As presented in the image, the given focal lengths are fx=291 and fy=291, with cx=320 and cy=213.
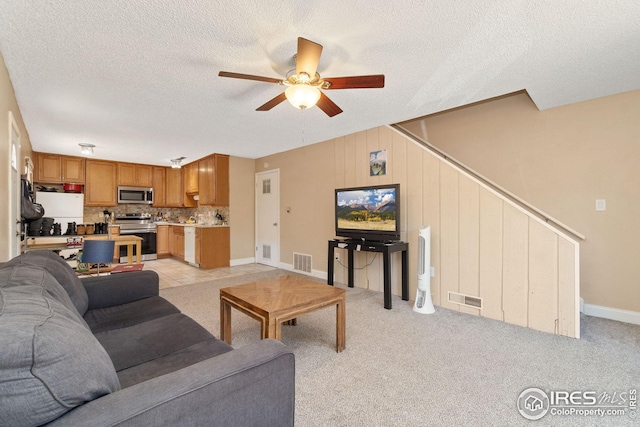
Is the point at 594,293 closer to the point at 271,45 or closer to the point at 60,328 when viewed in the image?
the point at 271,45

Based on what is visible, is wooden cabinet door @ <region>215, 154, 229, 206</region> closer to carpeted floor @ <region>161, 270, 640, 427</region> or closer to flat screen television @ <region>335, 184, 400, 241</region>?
flat screen television @ <region>335, 184, 400, 241</region>

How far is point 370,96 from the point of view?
10.1 ft

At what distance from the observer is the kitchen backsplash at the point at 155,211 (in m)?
6.61

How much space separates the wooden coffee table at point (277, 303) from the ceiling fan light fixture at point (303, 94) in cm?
151

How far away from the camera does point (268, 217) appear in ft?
20.4

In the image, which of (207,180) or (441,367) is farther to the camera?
(207,180)

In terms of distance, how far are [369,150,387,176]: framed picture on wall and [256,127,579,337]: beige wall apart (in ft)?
0.24

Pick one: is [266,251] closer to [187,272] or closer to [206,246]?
[206,246]

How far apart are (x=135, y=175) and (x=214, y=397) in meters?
7.39

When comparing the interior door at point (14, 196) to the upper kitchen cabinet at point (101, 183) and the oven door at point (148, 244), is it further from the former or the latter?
the oven door at point (148, 244)

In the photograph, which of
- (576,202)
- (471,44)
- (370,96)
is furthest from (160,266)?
(576,202)

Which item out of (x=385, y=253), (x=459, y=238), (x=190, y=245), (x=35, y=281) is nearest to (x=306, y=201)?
(x=385, y=253)

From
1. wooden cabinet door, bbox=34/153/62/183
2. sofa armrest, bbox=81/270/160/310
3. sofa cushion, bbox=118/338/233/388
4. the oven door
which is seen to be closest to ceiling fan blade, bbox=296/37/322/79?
sofa cushion, bbox=118/338/233/388

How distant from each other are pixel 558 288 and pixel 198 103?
412 centimetres
